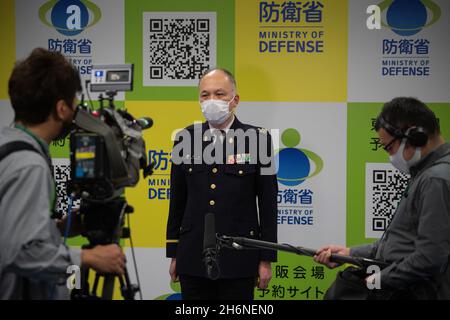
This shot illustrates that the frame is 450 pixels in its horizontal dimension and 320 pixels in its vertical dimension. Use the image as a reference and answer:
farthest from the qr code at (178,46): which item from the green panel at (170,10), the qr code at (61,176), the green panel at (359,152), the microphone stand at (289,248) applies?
the microphone stand at (289,248)

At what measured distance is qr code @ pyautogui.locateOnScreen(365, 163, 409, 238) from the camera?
3.24 meters

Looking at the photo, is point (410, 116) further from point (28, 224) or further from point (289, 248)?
point (28, 224)

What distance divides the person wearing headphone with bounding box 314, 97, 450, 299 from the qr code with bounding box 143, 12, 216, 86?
1498mm

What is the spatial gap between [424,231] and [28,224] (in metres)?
1.30

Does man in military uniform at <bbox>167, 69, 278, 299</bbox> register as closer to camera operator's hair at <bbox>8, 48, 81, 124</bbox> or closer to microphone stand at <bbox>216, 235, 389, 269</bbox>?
microphone stand at <bbox>216, 235, 389, 269</bbox>

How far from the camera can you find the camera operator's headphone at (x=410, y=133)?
1.93 metres

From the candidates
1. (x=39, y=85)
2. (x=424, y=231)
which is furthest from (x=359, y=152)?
(x=39, y=85)

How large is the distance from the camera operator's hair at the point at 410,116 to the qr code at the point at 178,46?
1486 mm

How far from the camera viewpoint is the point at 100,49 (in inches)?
131

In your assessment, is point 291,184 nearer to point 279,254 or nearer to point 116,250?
point 279,254

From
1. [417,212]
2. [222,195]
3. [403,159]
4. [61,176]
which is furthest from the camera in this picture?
[61,176]

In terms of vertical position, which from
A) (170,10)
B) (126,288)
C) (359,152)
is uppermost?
(170,10)

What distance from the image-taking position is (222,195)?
2.52 m

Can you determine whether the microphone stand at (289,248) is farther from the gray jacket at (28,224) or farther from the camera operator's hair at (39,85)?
the camera operator's hair at (39,85)
